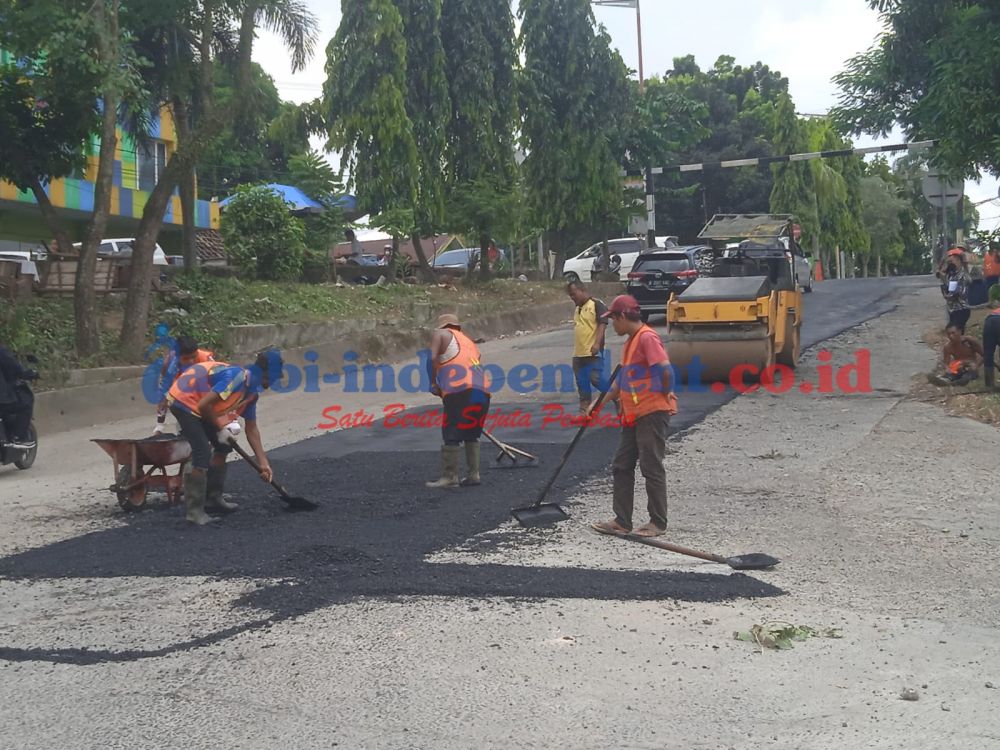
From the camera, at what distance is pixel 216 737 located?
Answer: 4773 mm

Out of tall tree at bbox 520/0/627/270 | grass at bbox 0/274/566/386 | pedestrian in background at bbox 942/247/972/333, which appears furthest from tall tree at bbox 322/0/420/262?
pedestrian in background at bbox 942/247/972/333

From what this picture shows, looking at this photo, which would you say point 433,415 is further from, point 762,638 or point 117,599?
point 762,638

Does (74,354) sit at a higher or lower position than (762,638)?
higher

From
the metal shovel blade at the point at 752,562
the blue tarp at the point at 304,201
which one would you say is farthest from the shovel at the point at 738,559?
the blue tarp at the point at 304,201

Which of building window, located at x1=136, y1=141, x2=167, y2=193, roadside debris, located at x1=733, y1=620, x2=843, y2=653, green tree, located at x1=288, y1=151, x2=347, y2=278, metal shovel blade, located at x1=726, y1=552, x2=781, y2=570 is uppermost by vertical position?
building window, located at x1=136, y1=141, x2=167, y2=193

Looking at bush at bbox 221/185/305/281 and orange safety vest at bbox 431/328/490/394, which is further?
bush at bbox 221/185/305/281

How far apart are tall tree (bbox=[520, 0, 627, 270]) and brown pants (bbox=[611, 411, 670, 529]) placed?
907 inches

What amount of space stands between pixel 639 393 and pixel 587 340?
15.2 feet

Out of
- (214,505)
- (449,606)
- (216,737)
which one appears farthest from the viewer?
(214,505)

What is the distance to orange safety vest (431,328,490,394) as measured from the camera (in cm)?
989

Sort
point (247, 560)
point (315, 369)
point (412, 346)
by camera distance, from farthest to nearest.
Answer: point (412, 346) < point (315, 369) < point (247, 560)

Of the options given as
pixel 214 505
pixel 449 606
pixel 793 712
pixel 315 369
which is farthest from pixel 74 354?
pixel 793 712

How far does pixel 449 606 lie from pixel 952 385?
402 inches

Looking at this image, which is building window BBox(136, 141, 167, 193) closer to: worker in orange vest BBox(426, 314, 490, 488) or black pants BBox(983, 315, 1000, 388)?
worker in orange vest BBox(426, 314, 490, 488)
